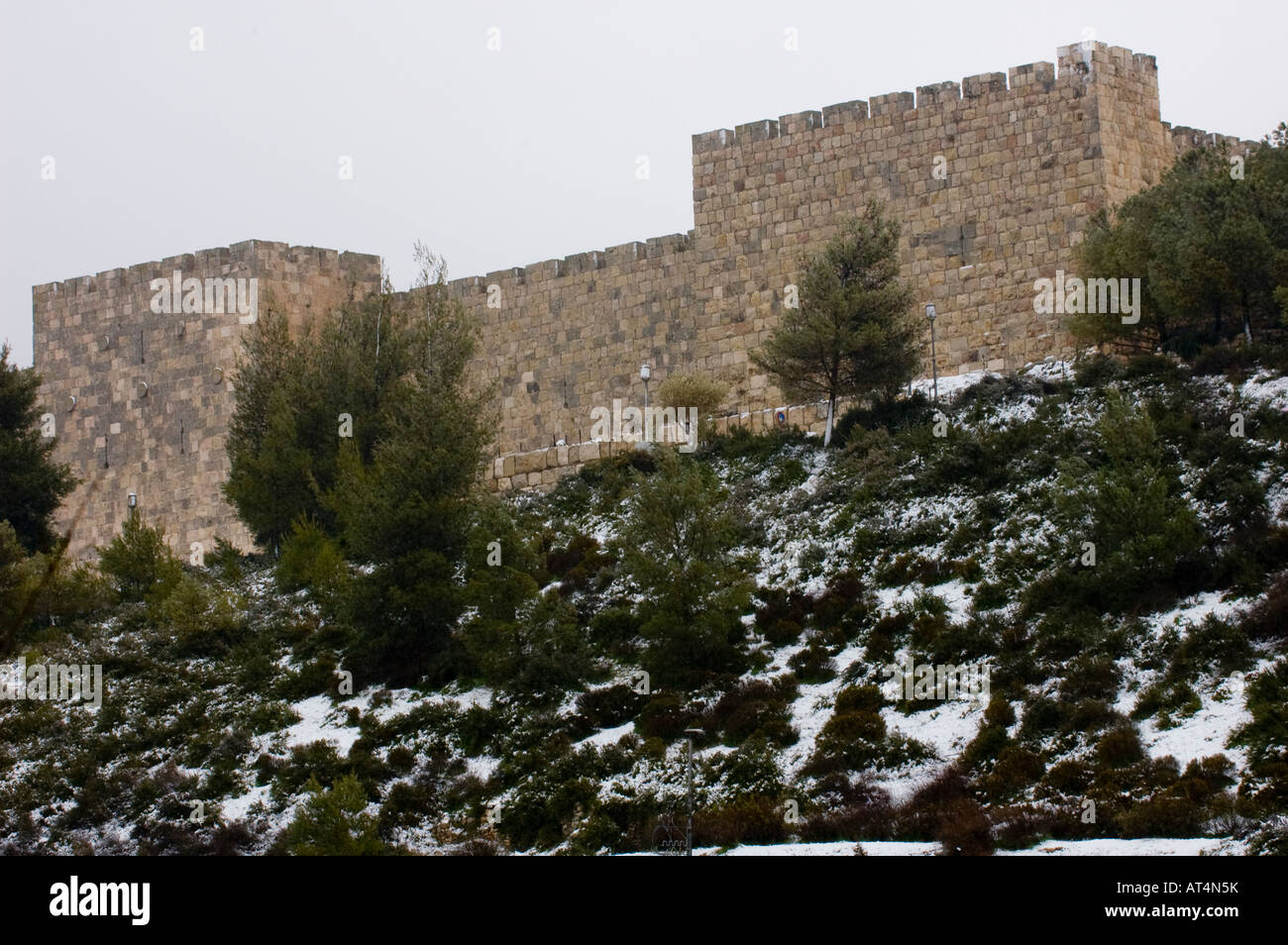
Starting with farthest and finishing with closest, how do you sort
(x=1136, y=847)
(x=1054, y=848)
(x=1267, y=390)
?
(x=1267, y=390) → (x=1054, y=848) → (x=1136, y=847)

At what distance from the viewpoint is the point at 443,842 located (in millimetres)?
21297

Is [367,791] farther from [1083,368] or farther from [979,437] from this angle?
[1083,368]

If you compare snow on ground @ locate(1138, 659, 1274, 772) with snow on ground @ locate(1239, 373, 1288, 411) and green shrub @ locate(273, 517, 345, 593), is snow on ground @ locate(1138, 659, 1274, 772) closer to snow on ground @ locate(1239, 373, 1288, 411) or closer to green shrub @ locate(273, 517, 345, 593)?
snow on ground @ locate(1239, 373, 1288, 411)

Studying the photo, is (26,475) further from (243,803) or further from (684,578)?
(684,578)

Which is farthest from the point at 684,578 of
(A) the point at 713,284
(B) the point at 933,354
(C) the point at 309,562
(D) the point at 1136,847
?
(A) the point at 713,284

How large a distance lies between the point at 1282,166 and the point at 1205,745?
1296 cm

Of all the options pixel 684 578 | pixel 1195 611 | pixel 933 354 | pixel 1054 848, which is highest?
pixel 933 354

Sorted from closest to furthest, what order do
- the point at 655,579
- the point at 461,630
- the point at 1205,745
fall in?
the point at 1205,745 → the point at 655,579 → the point at 461,630

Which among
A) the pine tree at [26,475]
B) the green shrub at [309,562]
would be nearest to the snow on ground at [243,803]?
the green shrub at [309,562]

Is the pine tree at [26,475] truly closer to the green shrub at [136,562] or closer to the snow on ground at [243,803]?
the green shrub at [136,562]

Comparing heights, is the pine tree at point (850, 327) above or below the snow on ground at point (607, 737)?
above

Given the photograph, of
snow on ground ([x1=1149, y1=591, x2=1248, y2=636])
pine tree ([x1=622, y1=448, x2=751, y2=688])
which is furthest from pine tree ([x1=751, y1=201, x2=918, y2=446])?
snow on ground ([x1=1149, y1=591, x2=1248, y2=636])

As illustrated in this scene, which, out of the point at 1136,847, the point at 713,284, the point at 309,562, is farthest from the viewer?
the point at 713,284
